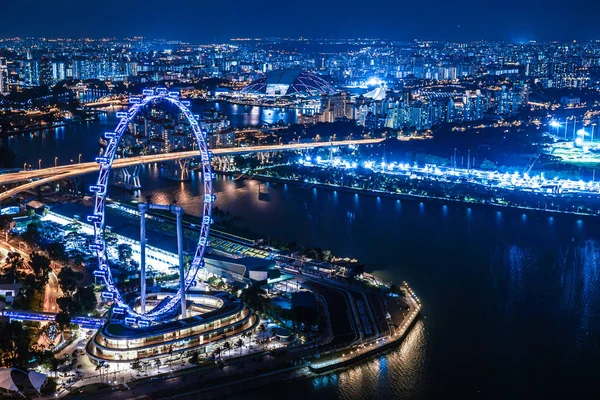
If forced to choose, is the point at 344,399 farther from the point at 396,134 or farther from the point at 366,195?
the point at 396,134

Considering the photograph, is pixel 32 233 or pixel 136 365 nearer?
pixel 136 365

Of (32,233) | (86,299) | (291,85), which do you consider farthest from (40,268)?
(291,85)

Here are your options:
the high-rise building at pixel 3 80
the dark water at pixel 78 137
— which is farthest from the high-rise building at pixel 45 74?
the dark water at pixel 78 137

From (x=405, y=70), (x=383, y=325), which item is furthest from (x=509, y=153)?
(x=405, y=70)

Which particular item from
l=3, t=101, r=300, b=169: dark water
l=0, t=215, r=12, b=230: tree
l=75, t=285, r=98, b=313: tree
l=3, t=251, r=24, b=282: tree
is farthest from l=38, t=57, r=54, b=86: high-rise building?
l=75, t=285, r=98, b=313: tree

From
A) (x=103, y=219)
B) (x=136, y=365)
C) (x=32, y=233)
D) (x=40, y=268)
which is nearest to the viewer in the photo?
(x=136, y=365)

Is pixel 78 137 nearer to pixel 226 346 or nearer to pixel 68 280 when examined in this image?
pixel 68 280

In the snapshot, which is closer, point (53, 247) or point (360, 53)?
point (53, 247)
